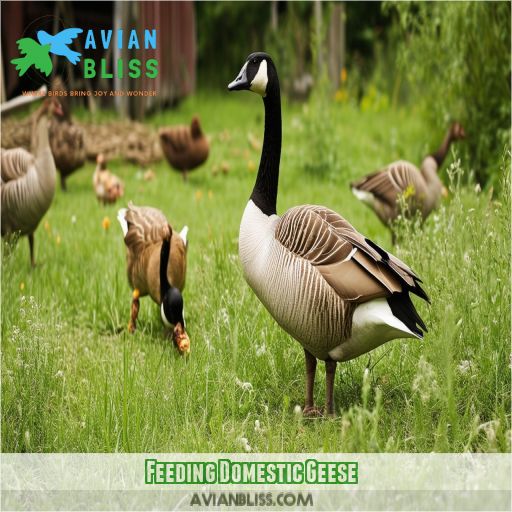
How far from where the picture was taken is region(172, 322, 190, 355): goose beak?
198 inches

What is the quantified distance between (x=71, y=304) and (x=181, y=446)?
270cm

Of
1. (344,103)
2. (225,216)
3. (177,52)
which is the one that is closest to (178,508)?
(225,216)

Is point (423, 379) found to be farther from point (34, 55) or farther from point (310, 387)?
point (34, 55)

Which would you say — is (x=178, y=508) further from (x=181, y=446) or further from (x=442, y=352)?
(x=442, y=352)

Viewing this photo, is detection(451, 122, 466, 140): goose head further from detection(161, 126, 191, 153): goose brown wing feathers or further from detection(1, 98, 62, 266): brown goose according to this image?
detection(1, 98, 62, 266): brown goose

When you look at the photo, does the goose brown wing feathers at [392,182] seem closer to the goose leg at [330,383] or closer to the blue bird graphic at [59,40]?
the blue bird graphic at [59,40]

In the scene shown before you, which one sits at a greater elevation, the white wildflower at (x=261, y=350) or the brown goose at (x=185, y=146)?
the brown goose at (x=185, y=146)

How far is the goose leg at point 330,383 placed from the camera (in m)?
4.07

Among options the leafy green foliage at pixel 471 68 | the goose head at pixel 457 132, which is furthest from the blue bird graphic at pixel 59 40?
the goose head at pixel 457 132

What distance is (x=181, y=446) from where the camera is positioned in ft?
13.1

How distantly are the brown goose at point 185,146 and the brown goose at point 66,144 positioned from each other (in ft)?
3.97

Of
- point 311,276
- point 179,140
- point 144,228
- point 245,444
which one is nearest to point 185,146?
point 179,140

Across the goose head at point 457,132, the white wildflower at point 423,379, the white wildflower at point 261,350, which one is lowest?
the white wildflower at point 261,350

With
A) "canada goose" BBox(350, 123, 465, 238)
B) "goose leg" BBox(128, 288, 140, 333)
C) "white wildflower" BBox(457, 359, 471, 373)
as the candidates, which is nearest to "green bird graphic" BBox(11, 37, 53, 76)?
"goose leg" BBox(128, 288, 140, 333)
